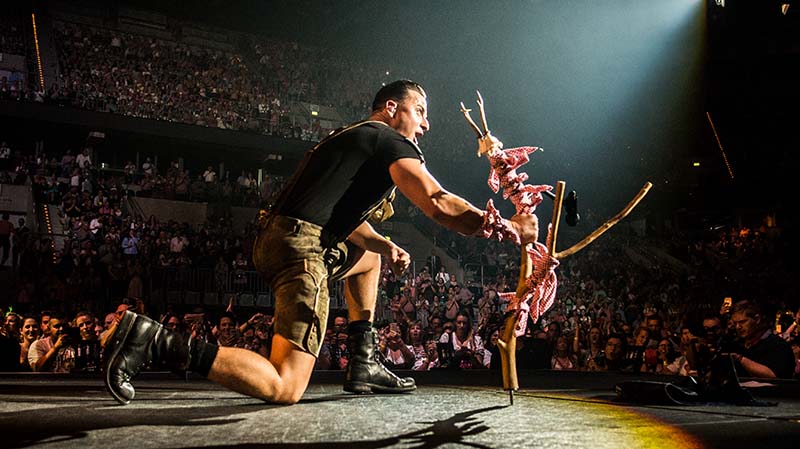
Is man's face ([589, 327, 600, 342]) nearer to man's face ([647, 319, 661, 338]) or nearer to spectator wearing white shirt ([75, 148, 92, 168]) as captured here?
man's face ([647, 319, 661, 338])

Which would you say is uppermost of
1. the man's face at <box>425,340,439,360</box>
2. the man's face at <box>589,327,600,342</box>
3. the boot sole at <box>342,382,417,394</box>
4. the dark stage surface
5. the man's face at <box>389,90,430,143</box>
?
the man's face at <box>389,90,430,143</box>

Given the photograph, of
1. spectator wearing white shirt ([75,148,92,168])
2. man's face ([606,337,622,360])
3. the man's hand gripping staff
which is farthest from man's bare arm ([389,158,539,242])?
spectator wearing white shirt ([75,148,92,168])

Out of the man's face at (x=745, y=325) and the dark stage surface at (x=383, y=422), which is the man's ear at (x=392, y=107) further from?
the man's face at (x=745, y=325)

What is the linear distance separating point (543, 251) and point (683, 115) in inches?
743

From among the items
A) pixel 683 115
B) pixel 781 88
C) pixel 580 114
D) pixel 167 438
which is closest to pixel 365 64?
pixel 580 114

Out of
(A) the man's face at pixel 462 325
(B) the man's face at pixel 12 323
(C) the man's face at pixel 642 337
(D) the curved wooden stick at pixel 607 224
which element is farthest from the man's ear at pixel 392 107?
(B) the man's face at pixel 12 323

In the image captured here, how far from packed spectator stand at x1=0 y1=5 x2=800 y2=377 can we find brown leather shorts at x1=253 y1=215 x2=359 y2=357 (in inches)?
110

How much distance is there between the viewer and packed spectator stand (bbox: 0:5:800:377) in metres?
8.11

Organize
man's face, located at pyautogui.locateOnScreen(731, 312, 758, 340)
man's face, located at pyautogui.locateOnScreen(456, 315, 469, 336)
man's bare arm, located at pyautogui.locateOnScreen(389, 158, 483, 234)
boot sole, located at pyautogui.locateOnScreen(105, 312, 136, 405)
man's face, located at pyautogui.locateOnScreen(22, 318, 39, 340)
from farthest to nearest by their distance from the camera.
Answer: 1. man's face, located at pyautogui.locateOnScreen(456, 315, 469, 336)
2. man's face, located at pyautogui.locateOnScreen(22, 318, 39, 340)
3. man's face, located at pyautogui.locateOnScreen(731, 312, 758, 340)
4. man's bare arm, located at pyautogui.locateOnScreen(389, 158, 483, 234)
5. boot sole, located at pyautogui.locateOnScreen(105, 312, 136, 405)

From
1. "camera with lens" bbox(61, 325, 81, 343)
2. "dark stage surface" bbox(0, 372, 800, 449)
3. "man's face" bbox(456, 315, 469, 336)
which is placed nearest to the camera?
"dark stage surface" bbox(0, 372, 800, 449)

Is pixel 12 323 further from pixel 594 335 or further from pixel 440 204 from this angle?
pixel 594 335

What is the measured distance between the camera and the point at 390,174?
9.52 feet

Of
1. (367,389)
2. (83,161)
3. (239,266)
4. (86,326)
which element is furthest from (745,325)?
(83,161)

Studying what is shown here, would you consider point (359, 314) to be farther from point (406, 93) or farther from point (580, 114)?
point (580, 114)
